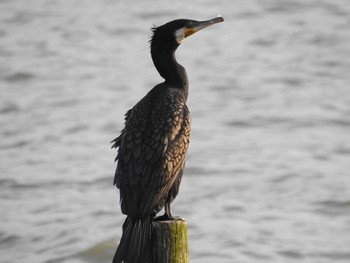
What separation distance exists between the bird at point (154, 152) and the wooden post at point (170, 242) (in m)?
0.05

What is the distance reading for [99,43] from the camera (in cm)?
1852

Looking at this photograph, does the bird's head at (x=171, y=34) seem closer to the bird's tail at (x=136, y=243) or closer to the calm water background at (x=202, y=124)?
the bird's tail at (x=136, y=243)

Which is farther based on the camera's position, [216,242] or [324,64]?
[324,64]

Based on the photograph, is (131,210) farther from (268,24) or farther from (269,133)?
(268,24)

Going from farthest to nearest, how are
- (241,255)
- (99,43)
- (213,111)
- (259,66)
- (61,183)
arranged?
(99,43) → (259,66) → (213,111) → (61,183) → (241,255)

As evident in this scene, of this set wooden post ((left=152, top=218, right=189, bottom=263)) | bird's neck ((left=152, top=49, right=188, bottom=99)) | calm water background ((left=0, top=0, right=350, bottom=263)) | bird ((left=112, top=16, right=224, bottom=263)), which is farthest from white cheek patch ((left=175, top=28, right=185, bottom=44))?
calm water background ((left=0, top=0, right=350, bottom=263))

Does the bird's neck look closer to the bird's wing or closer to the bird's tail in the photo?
the bird's wing

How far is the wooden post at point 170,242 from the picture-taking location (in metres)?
6.08

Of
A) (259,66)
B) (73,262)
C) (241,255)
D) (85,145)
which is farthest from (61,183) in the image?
(259,66)

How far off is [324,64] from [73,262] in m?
7.78

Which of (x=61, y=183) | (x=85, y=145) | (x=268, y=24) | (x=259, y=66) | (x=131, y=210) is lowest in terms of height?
(x=131, y=210)

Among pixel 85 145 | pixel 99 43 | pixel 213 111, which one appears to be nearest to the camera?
pixel 85 145

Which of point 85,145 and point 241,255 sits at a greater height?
point 85,145

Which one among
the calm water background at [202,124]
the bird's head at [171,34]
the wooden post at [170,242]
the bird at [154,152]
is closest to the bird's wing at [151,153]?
the bird at [154,152]
